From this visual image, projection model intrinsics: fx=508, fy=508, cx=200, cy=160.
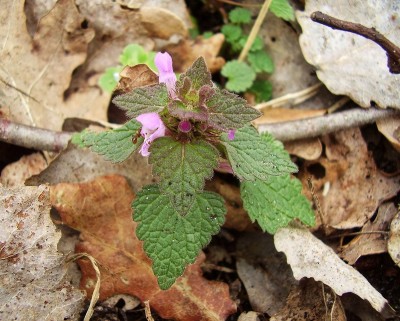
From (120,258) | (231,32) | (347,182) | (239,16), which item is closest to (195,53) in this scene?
(231,32)

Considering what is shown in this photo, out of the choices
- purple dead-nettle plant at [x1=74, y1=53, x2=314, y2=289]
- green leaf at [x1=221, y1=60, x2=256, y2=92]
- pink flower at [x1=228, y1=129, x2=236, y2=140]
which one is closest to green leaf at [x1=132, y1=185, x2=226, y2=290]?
purple dead-nettle plant at [x1=74, y1=53, x2=314, y2=289]

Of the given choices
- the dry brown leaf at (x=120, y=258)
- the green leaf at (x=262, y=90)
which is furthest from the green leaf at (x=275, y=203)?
the green leaf at (x=262, y=90)

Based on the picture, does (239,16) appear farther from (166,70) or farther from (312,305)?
(312,305)

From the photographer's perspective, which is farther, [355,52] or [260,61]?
[260,61]

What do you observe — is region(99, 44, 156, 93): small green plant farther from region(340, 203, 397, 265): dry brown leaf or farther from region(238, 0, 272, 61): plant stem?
region(340, 203, 397, 265): dry brown leaf

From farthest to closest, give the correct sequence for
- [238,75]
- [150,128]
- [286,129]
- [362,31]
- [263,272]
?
[238,75], [286,129], [263,272], [362,31], [150,128]

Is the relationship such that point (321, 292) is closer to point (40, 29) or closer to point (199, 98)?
point (199, 98)
